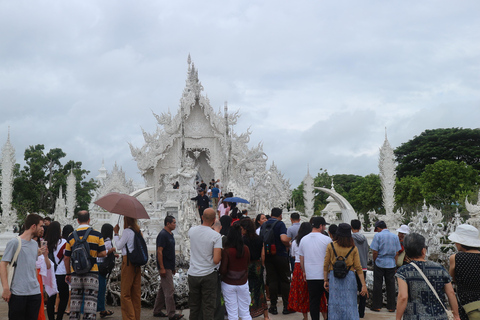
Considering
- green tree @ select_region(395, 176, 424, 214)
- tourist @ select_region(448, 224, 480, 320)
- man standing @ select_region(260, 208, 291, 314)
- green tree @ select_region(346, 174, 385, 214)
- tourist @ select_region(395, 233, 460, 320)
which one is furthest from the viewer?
green tree @ select_region(346, 174, 385, 214)

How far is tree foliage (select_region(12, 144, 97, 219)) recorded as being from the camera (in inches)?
1302

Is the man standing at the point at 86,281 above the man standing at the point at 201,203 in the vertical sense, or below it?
below

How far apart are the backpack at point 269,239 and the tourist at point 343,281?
1557 millimetres

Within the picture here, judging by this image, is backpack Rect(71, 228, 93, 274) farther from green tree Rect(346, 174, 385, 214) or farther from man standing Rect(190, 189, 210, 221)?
green tree Rect(346, 174, 385, 214)

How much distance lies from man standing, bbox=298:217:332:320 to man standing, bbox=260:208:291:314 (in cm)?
90

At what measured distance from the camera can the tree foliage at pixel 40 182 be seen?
3306cm

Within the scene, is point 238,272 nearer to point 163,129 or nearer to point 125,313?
point 125,313

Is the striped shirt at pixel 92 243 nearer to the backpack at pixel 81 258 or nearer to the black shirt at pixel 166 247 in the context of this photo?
the backpack at pixel 81 258

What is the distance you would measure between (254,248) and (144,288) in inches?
110

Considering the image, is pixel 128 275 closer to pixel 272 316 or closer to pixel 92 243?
pixel 92 243

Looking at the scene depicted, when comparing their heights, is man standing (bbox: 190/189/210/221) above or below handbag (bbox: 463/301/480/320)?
above

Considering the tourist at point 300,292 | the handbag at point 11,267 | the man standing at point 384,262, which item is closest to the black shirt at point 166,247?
the tourist at point 300,292

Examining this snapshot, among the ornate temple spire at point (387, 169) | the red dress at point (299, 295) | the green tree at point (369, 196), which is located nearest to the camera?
the red dress at point (299, 295)

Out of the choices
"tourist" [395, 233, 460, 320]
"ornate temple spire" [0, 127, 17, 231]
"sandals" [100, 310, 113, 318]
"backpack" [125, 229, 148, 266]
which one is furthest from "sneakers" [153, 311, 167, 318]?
"ornate temple spire" [0, 127, 17, 231]
